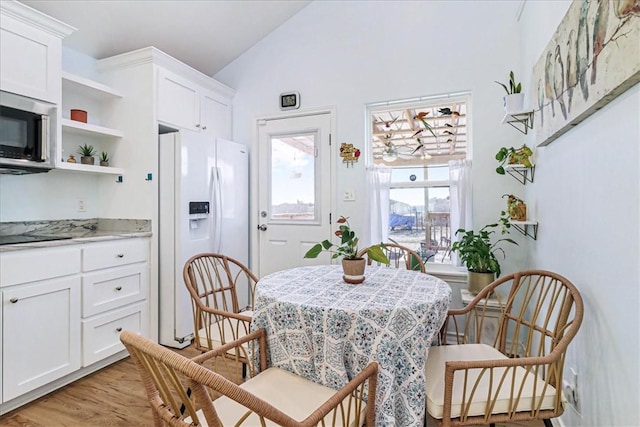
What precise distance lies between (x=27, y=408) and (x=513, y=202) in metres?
3.31

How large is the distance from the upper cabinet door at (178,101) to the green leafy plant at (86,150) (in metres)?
0.62

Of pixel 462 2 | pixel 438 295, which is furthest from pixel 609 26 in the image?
pixel 462 2

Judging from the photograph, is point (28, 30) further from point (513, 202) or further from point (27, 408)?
point (513, 202)

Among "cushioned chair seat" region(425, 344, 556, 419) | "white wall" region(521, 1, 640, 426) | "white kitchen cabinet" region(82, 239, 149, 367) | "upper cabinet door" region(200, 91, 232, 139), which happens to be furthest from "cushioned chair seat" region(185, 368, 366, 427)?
"upper cabinet door" region(200, 91, 232, 139)

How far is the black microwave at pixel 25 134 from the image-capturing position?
81.2 inches

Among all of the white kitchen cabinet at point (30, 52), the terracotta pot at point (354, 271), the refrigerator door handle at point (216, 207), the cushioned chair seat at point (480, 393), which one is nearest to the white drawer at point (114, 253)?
the refrigerator door handle at point (216, 207)

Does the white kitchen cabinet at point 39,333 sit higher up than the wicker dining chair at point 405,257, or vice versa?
the wicker dining chair at point 405,257

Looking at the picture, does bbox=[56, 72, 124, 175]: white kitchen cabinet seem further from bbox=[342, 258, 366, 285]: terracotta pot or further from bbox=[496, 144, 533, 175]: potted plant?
bbox=[496, 144, 533, 175]: potted plant

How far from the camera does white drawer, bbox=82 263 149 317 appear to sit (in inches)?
91.0

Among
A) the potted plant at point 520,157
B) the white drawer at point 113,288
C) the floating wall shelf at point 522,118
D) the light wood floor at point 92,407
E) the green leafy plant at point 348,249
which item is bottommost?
the light wood floor at point 92,407

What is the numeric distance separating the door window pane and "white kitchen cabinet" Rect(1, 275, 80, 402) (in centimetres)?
184

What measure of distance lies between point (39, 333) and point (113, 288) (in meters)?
0.52

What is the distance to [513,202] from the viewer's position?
238 cm

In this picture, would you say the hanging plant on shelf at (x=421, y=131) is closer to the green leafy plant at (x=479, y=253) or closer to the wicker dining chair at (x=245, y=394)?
the green leafy plant at (x=479, y=253)
